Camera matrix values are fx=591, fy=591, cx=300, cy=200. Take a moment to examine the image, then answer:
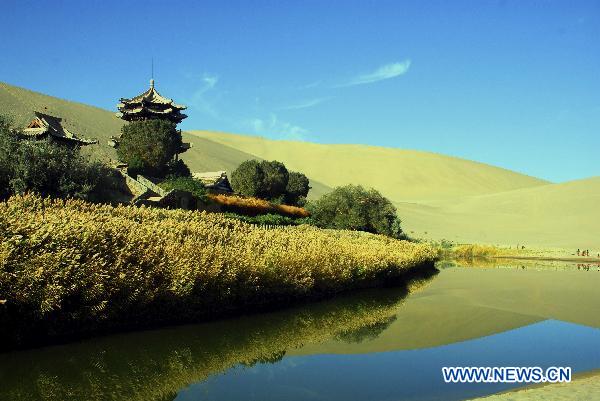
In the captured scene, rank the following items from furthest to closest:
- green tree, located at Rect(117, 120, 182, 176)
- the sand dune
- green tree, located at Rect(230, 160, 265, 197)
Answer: the sand dune → green tree, located at Rect(230, 160, 265, 197) → green tree, located at Rect(117, 120, 182, 176)

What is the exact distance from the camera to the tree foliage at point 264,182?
56.5m

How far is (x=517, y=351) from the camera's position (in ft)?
35.2

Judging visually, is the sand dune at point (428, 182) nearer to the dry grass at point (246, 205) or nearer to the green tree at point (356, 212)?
the dry grass at point (246, 205)

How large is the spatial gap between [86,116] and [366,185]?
203ft

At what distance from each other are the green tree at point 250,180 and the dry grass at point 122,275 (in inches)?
1561

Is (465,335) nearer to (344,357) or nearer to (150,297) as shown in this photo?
A: (344,357)

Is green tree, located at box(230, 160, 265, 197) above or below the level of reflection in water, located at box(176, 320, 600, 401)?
above

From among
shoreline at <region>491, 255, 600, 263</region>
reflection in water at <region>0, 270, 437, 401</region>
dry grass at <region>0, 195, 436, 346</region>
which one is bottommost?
reflection in water at <region>0, 270, 437, 401</region>

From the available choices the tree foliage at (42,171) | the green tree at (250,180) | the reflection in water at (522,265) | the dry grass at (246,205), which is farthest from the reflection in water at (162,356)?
the green tree at (250,180)

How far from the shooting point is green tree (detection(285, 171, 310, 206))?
5909 cm

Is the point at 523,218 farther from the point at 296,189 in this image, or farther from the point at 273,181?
the point at 273,181

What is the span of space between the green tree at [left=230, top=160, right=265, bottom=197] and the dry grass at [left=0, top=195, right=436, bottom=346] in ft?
130

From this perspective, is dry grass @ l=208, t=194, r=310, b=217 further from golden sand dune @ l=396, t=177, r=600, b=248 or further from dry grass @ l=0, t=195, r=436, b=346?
golden sand dune @ l=396, t=177, r=600, b=248

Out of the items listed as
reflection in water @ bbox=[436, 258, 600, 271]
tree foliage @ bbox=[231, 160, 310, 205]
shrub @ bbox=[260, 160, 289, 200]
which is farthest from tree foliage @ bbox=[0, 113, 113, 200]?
shrub @ bbox=[260, 160, 289, 200]
